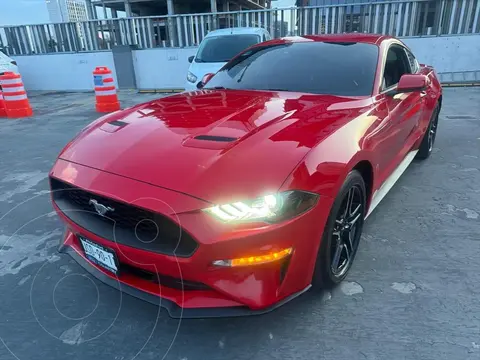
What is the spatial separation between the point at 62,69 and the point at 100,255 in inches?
541

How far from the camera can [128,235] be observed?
1.77 meters

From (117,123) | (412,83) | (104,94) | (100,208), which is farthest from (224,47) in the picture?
(100,208)

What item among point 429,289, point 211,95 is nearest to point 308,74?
point 211,95

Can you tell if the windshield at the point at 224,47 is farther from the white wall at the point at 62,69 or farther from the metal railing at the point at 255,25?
the white wall at the point at 62,69

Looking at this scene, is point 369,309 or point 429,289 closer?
point 369,309

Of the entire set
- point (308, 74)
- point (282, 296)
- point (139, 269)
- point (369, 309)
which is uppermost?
point (308, 74)

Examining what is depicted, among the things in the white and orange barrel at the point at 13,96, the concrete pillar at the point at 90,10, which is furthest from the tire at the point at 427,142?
the concrete pillar at the point at 90,10

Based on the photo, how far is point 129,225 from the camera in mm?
1796

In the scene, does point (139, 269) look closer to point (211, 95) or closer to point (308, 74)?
point (211, 95)

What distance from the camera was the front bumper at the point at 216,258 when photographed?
1.58 meters

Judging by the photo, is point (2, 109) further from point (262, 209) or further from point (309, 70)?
point (262, 209)

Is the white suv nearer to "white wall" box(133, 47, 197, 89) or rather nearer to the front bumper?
"white wall" box(133, 47, 197, 89)

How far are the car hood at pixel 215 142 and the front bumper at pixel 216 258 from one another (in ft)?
0.31

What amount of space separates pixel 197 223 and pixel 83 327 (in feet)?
3.45
